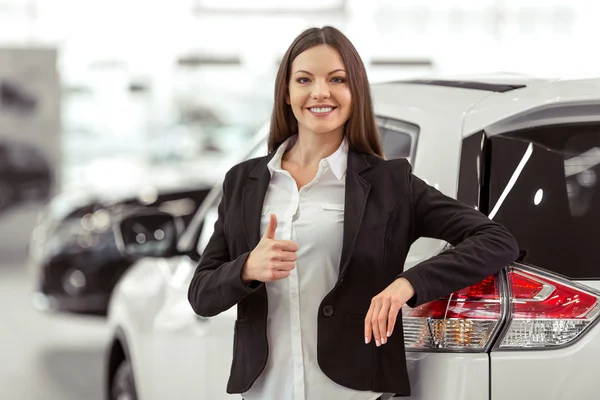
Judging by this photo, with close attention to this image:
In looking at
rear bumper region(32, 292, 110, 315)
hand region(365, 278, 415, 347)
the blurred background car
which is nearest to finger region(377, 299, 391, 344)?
hand region(365, 278, 415, 347)

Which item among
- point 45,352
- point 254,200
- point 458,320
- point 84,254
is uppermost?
point 254,200

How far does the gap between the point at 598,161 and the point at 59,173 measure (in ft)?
31.9

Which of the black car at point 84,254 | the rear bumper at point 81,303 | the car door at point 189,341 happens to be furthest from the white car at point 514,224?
the rear bumper at point 81,303

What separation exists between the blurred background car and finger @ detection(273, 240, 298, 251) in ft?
31.9

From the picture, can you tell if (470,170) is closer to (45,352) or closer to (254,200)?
(254,200)

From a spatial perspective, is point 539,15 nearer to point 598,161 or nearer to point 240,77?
point 240,77

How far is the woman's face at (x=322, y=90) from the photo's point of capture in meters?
2.05

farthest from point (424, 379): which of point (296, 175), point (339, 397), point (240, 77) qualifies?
point (240, 77)

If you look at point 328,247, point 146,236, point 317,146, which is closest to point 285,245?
point 328,247

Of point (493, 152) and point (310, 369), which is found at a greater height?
point (493, 152)

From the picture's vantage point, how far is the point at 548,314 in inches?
76.4

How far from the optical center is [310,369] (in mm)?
2004

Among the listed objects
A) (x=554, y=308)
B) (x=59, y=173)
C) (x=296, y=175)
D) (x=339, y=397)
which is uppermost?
(x=296, y=175)

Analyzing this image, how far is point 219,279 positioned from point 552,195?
2.40 ft
